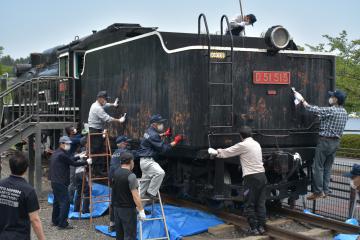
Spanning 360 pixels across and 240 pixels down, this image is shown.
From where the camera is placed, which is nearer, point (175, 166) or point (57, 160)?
point (57, 160)

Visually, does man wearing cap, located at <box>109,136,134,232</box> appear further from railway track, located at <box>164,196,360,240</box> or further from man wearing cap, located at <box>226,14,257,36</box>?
man wearing cap, located at <box>226,14,257,36</box>

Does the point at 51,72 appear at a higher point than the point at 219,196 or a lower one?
higher

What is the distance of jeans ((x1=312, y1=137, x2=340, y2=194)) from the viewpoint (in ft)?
26.6

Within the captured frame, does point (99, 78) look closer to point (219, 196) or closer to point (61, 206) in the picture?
point (61, 206)

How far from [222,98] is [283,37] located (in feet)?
5.00

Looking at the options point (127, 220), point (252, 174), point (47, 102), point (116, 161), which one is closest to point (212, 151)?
point (252, 174)

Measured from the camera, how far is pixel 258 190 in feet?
23.7

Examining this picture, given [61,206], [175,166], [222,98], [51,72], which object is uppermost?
[51,72]

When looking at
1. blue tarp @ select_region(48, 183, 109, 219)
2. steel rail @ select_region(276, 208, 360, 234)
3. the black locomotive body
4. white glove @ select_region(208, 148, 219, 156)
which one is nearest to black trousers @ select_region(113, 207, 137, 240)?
white glove @ select_region(208, 148, 219, 156)

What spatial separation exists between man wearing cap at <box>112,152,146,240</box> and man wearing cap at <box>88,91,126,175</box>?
10.8 feet

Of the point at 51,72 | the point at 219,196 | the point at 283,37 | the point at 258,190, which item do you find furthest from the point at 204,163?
the point at 51,72

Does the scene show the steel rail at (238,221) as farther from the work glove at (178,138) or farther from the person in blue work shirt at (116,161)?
the person in blue work shirt at (116,161)

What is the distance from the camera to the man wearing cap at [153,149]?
7.49m

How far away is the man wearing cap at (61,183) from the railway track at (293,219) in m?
2.16
